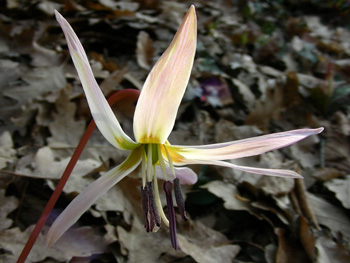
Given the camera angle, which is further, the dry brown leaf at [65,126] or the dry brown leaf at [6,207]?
the dry brown leaf at [65,126]

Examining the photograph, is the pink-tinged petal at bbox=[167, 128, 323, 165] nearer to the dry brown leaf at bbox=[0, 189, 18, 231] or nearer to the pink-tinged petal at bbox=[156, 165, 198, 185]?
the pink-tinged petal at bbox=[156, 165, 198, 185]

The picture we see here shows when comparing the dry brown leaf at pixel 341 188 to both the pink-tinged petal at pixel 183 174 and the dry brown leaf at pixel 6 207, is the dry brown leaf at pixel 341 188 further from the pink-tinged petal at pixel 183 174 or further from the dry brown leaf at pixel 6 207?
the dry brown leaf at pixel 6 207

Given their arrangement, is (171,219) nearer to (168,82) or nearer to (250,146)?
(250,146)

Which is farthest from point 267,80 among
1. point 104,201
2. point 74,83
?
point 104,201

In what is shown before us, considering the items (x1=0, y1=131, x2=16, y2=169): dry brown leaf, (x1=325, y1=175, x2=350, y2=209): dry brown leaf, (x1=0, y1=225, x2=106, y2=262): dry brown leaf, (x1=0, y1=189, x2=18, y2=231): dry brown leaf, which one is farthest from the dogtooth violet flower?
(x1=325, y1=175, x2=350, y2=209): dry brown leaf

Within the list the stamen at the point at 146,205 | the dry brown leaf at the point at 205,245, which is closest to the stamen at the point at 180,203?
the stamen at the point at 146,205

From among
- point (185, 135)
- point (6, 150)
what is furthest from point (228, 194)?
point (6, 150)

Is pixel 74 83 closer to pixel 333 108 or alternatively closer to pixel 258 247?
pixel 258 247

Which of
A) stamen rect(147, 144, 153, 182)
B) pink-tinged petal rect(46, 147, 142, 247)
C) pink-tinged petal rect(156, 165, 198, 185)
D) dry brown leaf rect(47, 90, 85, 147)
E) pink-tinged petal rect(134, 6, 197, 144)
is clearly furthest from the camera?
dry brown leaf rect(47, 90, 85, 147)
